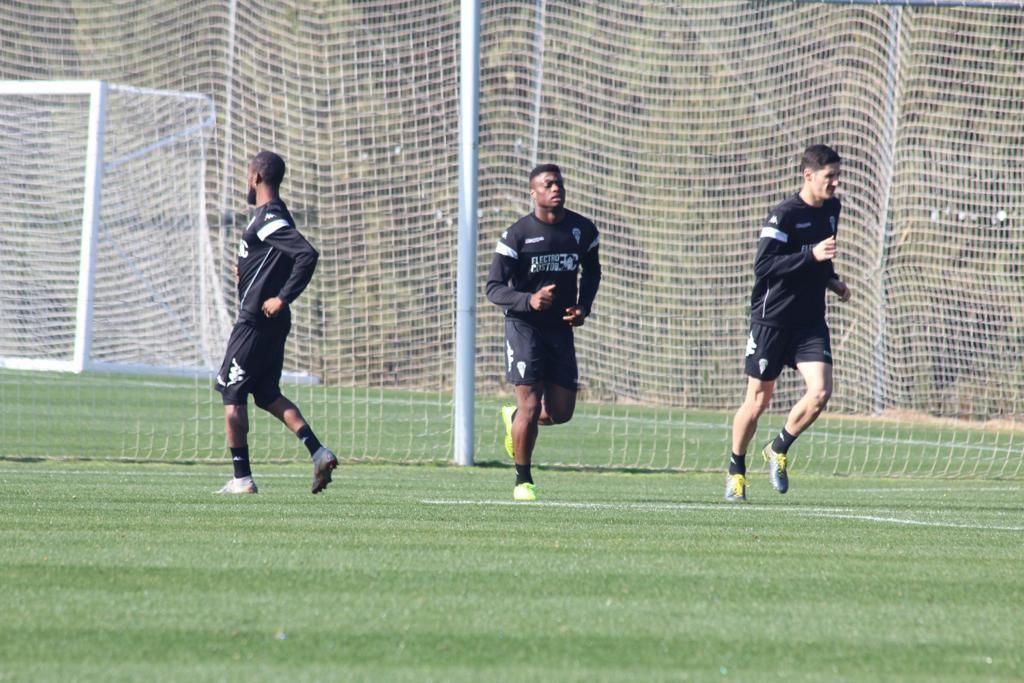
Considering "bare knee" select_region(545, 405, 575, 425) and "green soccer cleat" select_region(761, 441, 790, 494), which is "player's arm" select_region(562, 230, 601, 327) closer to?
"bare knee" select_region(545, 405, 575, 425)

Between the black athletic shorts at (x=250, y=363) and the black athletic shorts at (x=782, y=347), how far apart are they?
3.01 metres

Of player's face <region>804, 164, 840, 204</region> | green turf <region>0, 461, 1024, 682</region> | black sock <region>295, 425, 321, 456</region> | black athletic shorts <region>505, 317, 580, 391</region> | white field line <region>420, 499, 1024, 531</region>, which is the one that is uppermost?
player's face <region>804, 164, 840, 204</region>

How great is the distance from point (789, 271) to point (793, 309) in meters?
0.33

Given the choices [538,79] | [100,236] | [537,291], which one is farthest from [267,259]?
[100,236]

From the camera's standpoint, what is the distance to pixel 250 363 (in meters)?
9.15

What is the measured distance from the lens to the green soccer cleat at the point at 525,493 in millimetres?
8961

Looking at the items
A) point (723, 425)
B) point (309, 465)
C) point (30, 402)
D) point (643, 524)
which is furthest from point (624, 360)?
point (643, 524)

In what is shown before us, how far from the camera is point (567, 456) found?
1463cm

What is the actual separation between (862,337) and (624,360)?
3.58 metres

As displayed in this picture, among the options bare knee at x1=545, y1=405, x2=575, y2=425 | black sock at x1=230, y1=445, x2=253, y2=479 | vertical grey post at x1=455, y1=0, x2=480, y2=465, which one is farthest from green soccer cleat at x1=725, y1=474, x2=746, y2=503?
vertical grey post at x1=455, y1=0, x2=480, y2=465

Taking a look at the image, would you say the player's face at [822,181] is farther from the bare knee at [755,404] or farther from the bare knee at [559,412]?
the bare knee at [559,412]

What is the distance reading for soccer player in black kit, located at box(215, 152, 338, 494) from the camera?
908 centimetres

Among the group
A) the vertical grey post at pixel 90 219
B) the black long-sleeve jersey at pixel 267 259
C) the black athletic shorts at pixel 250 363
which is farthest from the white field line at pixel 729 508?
the vertical grey post at pixel 90 219

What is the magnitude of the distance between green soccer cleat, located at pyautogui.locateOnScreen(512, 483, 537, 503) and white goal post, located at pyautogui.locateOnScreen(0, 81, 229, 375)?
484 inches
